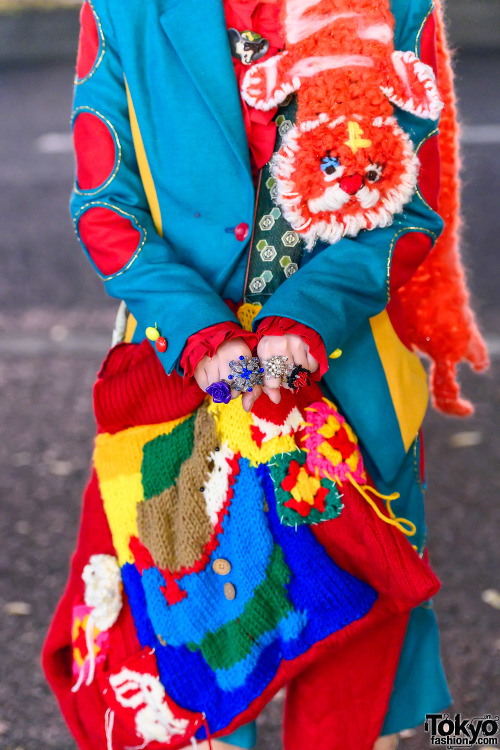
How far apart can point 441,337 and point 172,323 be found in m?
0.72

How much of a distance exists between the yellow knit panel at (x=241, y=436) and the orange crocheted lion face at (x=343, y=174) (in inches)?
13.4

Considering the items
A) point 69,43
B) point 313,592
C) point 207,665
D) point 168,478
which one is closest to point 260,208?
point 168,478

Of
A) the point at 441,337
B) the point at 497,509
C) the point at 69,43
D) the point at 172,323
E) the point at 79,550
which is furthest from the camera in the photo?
the point at 69,43

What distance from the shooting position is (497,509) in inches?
138

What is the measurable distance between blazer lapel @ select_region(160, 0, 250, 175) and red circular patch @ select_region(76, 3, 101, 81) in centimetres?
13

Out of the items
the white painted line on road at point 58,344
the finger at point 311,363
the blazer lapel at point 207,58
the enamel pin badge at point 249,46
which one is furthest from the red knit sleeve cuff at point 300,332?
the white painted line on road at point 58,344

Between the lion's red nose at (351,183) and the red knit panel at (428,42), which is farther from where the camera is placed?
the red knit panel at (428,42)

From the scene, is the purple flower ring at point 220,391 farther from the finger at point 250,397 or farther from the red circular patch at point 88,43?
the red circular patch at point 88,43

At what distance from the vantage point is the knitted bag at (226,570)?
1.60 m

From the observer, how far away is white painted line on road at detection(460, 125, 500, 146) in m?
6.84

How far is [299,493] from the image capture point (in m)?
1.59

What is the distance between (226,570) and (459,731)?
1256 mm

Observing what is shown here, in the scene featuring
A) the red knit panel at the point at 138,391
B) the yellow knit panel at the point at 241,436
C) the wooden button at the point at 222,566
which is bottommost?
the wooden button at the point at 222,566

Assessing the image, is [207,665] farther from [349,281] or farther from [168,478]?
[349,281]
